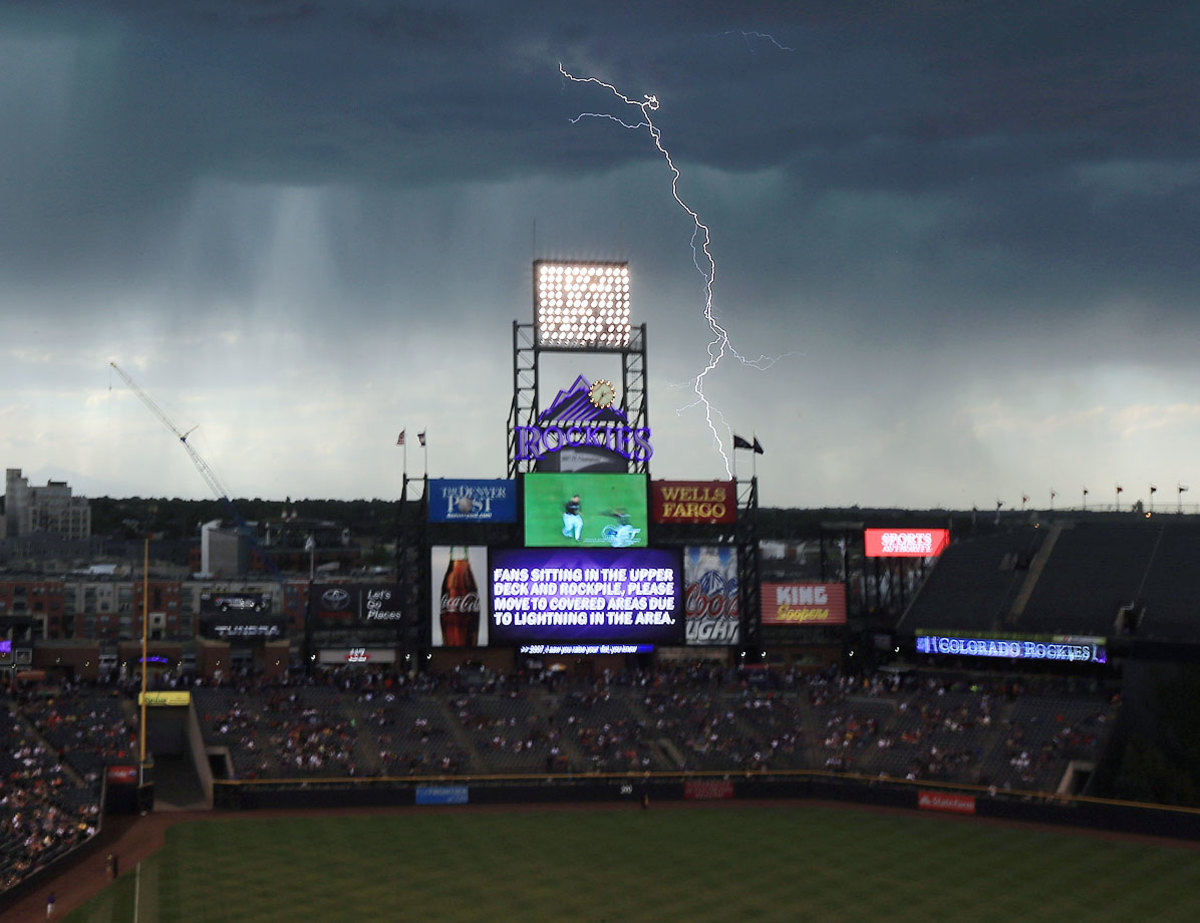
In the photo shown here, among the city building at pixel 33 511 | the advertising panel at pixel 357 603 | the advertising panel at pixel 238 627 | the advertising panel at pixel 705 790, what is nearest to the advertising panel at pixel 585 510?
the advertising panel at pixel 357 603

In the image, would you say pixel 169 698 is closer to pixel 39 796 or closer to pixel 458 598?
pixel 458 598

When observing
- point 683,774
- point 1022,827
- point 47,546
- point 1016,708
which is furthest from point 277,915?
point 47,546

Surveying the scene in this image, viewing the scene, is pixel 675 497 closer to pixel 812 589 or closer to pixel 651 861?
pixel 812 589

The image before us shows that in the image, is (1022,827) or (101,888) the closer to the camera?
(101,888)

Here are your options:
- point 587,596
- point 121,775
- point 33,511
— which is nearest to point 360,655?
point 587,596

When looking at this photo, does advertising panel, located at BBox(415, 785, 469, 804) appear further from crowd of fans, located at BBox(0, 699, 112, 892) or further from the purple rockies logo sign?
the purple rockies logo sign

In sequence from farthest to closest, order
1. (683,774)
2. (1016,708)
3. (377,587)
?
(377,587)
(1016,708)
(683,774)
